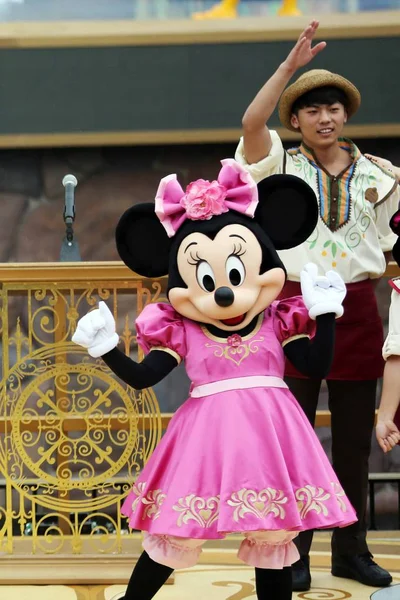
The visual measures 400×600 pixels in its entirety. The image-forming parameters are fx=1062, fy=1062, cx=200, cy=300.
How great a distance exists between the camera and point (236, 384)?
105 inches

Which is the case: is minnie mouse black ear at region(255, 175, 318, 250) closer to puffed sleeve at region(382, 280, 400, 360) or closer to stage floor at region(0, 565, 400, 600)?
puffed sleeve at region(382, 280, 400, 360)

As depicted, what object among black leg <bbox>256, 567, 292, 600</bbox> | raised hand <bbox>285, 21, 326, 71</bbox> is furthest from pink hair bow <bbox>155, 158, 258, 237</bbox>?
black leg <bbox>256, 567, 292, 600</bbox>

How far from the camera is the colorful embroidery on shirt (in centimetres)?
323

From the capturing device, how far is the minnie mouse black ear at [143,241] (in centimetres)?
286

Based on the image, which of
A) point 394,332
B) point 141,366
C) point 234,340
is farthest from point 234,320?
point 394,332

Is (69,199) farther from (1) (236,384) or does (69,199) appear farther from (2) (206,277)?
(1) (236,384)

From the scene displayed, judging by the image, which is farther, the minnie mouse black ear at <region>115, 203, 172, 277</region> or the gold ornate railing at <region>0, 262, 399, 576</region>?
the gold ornate railing at <region>0, 262, 399, 576</region>

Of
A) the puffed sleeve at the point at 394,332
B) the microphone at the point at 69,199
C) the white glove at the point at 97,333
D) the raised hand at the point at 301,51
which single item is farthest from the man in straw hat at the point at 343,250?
the microphone at the point at 69,199

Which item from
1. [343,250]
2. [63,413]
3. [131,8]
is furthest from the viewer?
[131,8]

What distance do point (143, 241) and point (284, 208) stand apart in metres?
0.39

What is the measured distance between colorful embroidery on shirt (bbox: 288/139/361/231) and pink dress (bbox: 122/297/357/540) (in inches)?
20.7

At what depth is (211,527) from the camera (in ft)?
8.33

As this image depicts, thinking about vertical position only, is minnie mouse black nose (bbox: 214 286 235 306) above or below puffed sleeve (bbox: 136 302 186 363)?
above

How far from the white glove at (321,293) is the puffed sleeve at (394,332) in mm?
264
